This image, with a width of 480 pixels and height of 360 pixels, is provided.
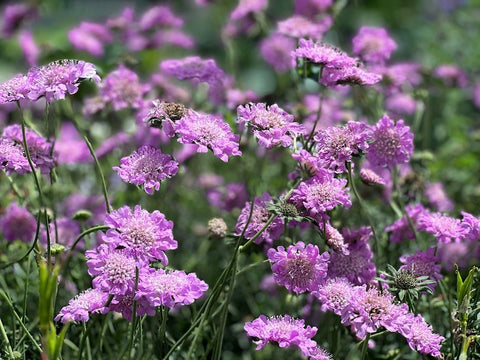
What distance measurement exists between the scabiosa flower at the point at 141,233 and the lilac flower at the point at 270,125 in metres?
0.22

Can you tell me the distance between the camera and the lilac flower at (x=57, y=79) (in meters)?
1.16

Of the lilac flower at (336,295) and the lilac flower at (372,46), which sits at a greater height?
the lilac flower at (372,46)

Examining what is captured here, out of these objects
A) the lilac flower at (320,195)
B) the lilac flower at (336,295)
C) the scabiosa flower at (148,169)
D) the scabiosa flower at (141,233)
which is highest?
the scabiosa flower at (148,169)

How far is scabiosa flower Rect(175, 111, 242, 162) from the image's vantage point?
114cm

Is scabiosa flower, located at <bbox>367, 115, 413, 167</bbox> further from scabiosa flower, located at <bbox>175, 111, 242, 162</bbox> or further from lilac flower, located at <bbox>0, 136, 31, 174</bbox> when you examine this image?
lilac flower, located at <bbox>0, 136, 31, 174</bbox>

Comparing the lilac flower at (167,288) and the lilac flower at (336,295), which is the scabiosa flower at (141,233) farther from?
the lilac flower at (336,295)

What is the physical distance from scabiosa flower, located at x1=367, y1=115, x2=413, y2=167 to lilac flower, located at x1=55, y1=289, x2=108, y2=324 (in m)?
0.59

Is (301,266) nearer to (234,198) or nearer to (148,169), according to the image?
(148,169)

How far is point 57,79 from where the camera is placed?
1170 millimetres

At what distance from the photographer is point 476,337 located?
108 centimetres

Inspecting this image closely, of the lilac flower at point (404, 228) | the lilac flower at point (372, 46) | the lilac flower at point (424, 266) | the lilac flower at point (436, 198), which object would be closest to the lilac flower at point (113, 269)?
the lilac flower at point (424, 266)

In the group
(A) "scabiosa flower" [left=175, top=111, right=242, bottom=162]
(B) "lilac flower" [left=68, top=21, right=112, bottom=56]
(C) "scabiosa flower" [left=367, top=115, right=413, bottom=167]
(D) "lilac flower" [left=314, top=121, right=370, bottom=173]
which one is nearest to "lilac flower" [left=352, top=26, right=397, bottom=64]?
(C) "scabiosa flower" [left=367, top=115, right=413, bottom=167]

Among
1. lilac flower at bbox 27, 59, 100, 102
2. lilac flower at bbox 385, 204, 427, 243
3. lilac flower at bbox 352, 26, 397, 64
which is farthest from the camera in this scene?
lilac flower at bbox 352, 26, 397, 64

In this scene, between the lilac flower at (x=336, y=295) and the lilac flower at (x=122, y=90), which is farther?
the lilac flower at (x=122, y=90)
